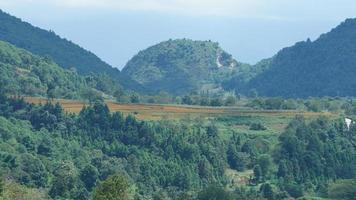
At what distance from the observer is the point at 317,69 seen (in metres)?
184

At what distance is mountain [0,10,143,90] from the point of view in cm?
16775

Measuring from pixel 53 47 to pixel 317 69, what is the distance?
5016 cm

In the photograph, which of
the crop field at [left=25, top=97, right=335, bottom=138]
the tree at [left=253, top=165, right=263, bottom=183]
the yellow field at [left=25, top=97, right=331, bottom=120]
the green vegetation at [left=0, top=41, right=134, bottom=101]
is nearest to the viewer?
the tree at [left=253, top=165, right=263, bottom=183]

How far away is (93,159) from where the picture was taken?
70.0 metres

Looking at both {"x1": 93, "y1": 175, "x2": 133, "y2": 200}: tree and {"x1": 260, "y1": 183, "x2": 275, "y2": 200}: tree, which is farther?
{"x1": 260, "y1": 183, "x2": 275, "y2": 200}: tree

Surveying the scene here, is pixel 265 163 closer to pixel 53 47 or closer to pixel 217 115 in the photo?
pixel 217 115

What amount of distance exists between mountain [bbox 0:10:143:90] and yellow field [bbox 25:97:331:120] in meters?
59.9

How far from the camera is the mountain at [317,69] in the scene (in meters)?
179

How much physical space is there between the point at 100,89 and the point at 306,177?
53820 millimetres

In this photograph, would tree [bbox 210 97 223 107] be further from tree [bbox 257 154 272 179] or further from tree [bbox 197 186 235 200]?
tree [bbox 197 186 235 200]

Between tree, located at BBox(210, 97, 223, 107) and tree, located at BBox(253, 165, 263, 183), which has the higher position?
tree, located at BBox(210, 97, 223, 107)

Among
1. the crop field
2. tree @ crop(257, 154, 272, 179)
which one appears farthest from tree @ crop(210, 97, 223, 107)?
tree @ crop(257, 154, 272, 179)

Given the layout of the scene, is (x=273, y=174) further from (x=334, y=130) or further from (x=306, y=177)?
(x=334, y=130)

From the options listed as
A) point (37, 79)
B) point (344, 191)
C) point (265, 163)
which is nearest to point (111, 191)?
point (344, 191)
